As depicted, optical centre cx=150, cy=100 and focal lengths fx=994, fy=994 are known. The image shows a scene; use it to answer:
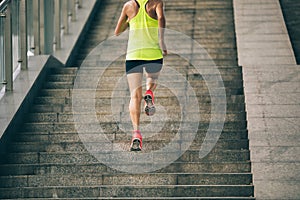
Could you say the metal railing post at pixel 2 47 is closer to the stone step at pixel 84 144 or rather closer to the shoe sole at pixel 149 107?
the stone step at pixel 84 144

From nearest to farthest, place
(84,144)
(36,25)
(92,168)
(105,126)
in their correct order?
1. (92,168)
2. (84,144)
3. (105,126)
4. (36,25)

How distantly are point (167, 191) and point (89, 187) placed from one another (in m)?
0.83

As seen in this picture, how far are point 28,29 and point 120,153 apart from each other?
3.91 m

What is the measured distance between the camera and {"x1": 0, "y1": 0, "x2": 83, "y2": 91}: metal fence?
42.3 feet

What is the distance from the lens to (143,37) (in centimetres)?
1099

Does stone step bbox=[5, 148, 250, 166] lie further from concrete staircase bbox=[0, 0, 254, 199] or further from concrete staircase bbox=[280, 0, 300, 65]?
concrete staircase bbox=[280, 0, 300, 65]

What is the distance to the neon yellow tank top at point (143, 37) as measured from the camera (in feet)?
36.0

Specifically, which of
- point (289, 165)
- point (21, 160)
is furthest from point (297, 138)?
point (21, 160)

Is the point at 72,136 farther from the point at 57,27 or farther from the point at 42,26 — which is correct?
the point at 57,27

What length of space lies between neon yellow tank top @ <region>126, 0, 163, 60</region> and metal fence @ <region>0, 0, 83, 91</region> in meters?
2.47

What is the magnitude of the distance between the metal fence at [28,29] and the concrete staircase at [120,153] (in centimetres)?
54

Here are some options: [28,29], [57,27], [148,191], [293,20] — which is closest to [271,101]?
[148,191]

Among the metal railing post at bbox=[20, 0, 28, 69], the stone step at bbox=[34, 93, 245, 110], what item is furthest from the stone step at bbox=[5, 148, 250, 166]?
the metal railing post at bbox=[20, 0, 28, 69]

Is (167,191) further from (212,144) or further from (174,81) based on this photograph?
(174,81)
